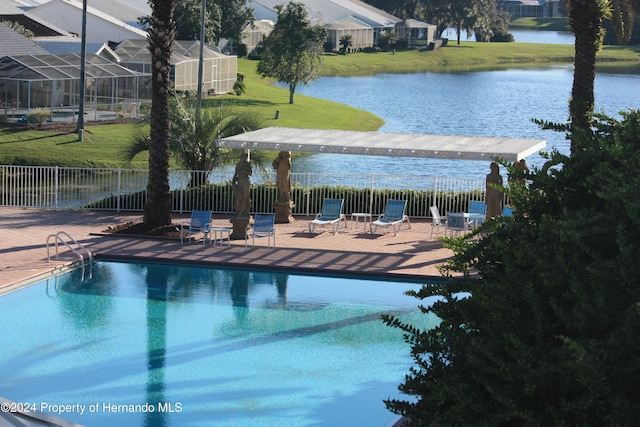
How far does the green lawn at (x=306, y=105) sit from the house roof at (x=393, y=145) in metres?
7.42

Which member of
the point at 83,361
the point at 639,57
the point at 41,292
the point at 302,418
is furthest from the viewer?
the point at 639,57

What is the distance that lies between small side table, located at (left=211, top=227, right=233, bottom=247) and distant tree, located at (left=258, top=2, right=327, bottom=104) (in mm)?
35038

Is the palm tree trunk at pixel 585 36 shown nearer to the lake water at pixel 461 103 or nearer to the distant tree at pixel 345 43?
the lake water at pixel 461 103

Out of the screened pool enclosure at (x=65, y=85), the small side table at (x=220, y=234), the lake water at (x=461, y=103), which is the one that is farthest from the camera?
the screened pool enclosure at (x=65, y=85)

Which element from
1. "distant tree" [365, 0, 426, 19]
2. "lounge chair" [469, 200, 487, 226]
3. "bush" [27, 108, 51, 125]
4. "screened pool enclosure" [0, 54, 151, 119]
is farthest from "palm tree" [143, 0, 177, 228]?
"distant tree" [365, 0, 426, 19]

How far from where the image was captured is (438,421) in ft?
29.4

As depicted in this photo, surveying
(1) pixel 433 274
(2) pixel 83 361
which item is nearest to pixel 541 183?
(2) pixel 83 361

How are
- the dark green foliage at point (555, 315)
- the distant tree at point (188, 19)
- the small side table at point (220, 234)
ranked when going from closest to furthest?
1. the dark green foliage at point (555, 315)
2. the small side table at point (220, 234)
3. the distant tree at point (188, 19)

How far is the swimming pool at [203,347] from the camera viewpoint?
13.7 m

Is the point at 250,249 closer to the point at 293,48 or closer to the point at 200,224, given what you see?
the point at 200,224

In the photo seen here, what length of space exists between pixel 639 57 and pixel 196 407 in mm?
101487

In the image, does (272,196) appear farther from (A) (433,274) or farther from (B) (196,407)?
(B) (196,407)

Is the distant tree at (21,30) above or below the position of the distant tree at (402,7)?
below

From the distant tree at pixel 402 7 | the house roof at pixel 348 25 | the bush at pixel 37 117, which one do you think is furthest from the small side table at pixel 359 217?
the distant tree at pixel 402 7
